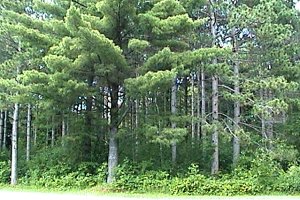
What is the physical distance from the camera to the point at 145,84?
13.6 m

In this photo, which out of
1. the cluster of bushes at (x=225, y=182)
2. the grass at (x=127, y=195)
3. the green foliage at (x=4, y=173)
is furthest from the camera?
the green foliage at (x=4, y=173)

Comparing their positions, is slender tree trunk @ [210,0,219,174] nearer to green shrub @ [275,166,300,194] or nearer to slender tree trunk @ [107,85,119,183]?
green shrub @ [275,166,300,194]

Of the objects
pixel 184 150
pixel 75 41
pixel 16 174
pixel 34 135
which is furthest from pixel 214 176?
pixel 34 135

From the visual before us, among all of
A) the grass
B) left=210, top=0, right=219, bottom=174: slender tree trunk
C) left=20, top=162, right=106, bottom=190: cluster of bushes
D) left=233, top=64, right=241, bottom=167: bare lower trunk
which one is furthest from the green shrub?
left=20, top=162, right=106, bottom=190: cluster of bushes

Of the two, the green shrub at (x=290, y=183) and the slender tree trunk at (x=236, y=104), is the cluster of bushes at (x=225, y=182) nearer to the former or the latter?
the green shrub at (x=290, y=183)

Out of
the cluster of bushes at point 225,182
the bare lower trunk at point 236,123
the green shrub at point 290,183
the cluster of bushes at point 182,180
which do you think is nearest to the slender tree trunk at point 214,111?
the bare lower trunk at point 236,123

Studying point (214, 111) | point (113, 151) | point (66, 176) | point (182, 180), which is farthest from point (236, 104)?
point (66, 176)

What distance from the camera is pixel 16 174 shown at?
17984 mm

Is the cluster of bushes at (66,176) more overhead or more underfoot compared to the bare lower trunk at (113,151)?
more underfoot

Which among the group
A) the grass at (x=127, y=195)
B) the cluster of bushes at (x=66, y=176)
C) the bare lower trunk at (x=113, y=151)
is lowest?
the grass at (x=127, y=195)

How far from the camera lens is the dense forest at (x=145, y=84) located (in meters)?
14.1

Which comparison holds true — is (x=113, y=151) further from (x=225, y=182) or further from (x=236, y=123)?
(x=236, y=123)

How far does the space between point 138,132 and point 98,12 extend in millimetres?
4913

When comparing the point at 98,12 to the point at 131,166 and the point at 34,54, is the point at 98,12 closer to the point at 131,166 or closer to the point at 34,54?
the point at 34,54
